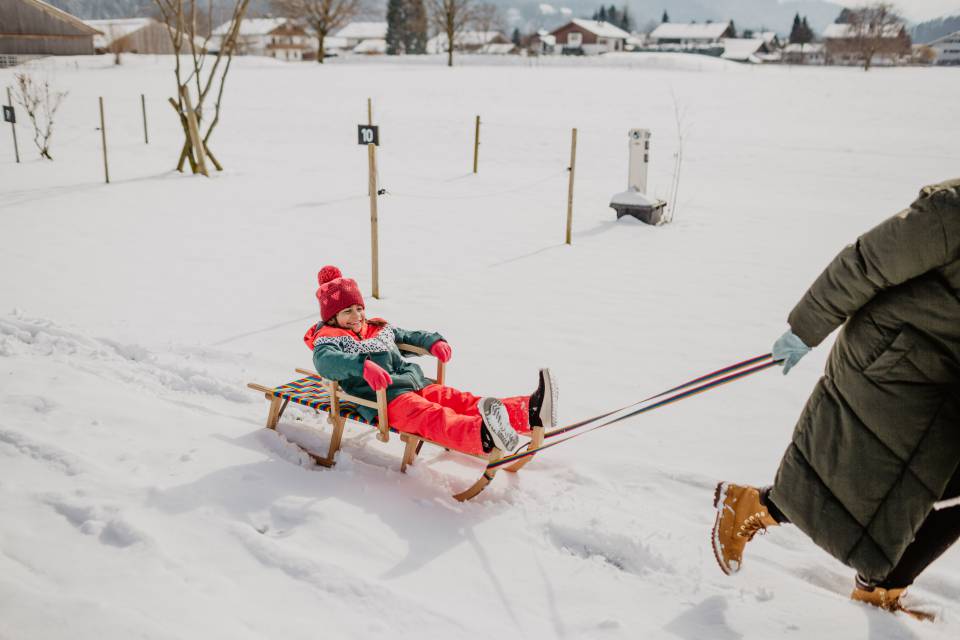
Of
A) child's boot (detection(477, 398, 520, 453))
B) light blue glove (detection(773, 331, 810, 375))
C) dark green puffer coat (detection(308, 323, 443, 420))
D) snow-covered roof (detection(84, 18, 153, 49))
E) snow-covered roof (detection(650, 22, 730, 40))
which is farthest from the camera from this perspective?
snow-covered roof (detection(650, 22, 730, 40))

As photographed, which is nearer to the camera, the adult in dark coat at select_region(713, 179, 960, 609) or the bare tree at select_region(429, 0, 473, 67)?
the adult in dark coat at select_region(713, 179, 960, 609)

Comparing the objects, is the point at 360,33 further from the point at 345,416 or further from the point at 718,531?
the point at 718,531

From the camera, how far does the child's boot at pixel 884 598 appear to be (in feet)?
8.34

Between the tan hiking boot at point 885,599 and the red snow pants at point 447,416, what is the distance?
1469 mm

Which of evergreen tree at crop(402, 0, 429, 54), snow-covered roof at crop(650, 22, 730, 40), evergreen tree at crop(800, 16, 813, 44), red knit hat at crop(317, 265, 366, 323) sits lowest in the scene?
red knit hat at crop(317, 265, 366, 323)

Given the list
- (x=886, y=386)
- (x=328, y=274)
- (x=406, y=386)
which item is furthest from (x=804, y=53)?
(x=886, y=386)

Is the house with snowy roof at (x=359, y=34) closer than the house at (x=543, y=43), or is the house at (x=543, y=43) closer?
the house at (x=543, y=43)

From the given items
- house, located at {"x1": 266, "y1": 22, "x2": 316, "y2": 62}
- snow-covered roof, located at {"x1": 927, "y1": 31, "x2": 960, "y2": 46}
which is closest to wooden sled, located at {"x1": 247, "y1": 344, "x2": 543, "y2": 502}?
house, located at {"x1": 266, "y1": 22, "x2": 316, "y2": 62}

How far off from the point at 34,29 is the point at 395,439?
28.0 metres

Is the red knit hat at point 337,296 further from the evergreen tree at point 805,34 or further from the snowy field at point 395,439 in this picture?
the evergreen tree at point 805,34

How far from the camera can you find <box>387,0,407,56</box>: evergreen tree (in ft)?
191

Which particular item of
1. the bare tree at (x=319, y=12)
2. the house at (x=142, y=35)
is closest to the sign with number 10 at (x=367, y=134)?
the bare tree at (x=319, y=12)

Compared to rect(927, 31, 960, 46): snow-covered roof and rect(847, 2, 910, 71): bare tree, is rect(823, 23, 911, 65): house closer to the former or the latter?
rect(847, 2, 910, 71): bare tree

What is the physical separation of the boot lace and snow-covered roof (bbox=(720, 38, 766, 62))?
7565 centimetres
